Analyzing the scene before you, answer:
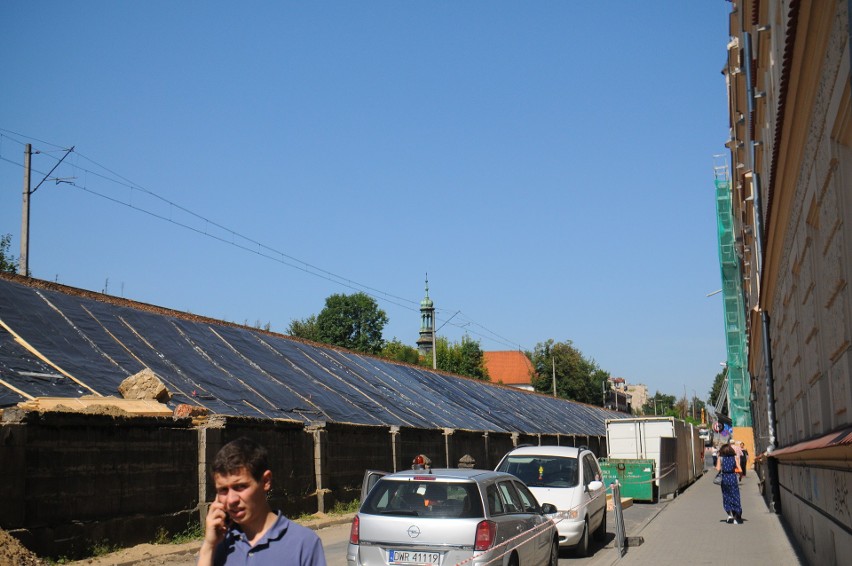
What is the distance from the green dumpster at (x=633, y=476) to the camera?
28114 mm

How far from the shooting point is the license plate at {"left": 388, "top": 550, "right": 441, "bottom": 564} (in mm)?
9883

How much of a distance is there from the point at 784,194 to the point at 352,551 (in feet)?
24.0

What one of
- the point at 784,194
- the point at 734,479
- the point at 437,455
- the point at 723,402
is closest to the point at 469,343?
the point at 723,402

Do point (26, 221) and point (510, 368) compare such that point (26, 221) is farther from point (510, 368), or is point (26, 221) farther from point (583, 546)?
point (510, 368)

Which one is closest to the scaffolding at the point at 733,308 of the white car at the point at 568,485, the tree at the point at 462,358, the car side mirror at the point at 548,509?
the white car at the point at 568,485

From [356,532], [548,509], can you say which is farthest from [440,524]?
[548,509]

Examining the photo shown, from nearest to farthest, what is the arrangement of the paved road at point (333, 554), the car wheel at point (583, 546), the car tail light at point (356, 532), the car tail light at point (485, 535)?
the car tail light at point (485, 535)
the car tail light at point (356, 532)
the paved road at point (333, 554)
the car wheel at point (583, 546)

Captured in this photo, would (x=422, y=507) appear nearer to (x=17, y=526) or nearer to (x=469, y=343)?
(x=17, y=526)

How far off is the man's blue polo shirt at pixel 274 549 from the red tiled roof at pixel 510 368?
153 metres

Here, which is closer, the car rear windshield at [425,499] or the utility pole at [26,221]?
the car rear windshield at [425,499]

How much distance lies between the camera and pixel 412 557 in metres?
9.98

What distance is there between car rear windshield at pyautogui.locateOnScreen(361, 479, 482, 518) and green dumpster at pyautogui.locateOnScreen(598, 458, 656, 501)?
1874 cm

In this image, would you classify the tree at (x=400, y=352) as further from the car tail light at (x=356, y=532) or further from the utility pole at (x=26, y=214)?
the car tail light at (x=356, y=532)

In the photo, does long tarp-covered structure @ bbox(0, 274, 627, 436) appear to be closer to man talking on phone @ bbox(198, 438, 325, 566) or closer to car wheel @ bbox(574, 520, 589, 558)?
car wheel @ bbox(574, 520, 589, 558)
